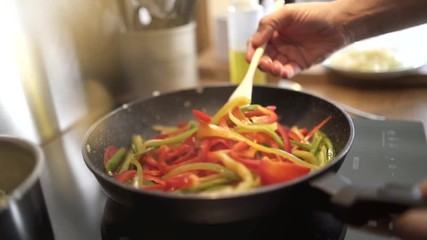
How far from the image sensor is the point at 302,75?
119 cm

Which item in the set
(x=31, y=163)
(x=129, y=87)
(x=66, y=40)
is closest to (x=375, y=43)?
(x=129, y=87)

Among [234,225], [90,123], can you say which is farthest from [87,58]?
[234,225]

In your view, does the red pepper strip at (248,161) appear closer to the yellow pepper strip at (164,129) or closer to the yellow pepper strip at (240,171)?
the yellow pepper strip at (240,171)

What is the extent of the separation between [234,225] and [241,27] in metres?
0.60

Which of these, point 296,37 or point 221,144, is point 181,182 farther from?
point 296,37

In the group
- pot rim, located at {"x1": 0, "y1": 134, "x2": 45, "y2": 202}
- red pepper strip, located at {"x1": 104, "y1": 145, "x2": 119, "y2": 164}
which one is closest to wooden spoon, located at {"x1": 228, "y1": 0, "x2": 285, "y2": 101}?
red pepper strip, located at {"x1": 104, "y1": 145, "x2": 119, "y2": 164}

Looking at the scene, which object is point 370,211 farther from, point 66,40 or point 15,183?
point 66,40

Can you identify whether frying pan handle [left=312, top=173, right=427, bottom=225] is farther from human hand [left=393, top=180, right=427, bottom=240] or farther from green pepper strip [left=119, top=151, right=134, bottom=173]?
green pepper strip [left=119, top=151, right=134, bottom=173]

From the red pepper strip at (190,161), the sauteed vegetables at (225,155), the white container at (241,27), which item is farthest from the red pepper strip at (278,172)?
the white container at (241,27)

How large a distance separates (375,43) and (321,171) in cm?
94

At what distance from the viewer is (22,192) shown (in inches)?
16.7

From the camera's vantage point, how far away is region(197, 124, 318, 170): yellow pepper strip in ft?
1.96

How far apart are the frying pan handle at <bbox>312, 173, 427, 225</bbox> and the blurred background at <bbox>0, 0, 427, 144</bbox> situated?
68 centimetres

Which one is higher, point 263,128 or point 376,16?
point 376,16
